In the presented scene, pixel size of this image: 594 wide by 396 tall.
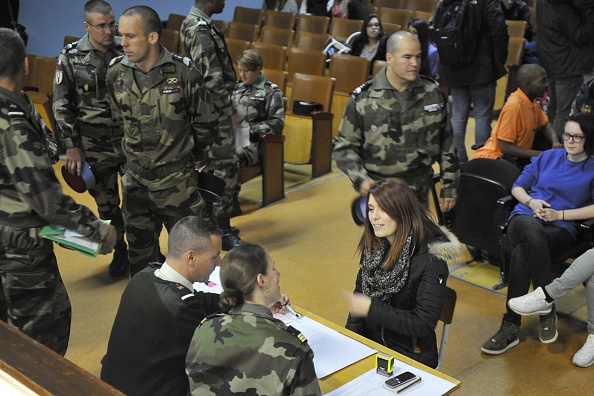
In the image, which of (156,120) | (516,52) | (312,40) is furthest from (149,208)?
(516,52)

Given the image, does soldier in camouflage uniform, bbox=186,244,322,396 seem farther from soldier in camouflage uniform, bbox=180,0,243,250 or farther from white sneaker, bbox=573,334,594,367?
soldier in camouflage uniform, bbox=180,0,243,250

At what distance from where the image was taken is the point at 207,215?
448 cm

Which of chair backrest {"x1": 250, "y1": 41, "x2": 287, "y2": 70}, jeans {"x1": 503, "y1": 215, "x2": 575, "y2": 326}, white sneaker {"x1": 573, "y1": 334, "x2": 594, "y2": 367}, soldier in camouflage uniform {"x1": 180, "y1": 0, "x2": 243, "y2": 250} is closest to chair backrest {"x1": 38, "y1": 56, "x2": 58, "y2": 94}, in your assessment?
chair backrest {"x1": 250, "y1": 41, "x2": 287, "y2": 70}

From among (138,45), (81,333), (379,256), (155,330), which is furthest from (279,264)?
(155,330)

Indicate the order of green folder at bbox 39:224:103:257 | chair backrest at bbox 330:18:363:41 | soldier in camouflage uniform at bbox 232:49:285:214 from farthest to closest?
chair backrest at bbox 330:18:363:41
soldier in camouflage uniform at bbox 232:49:285:214
green folder at bbox 39:224:103:257

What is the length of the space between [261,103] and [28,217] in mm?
3372

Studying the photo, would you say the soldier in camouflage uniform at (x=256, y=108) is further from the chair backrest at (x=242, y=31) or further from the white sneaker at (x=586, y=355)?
the chair backrest at (x=242, y=31)

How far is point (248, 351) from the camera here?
7.01ft

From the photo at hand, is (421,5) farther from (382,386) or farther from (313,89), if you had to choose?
(382,386)

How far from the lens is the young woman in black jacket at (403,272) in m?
2.89

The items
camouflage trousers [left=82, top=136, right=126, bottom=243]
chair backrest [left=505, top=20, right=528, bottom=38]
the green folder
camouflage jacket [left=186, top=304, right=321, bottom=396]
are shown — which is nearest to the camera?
camouflage jacket [left=186, top=304, right=321, bottom=396]

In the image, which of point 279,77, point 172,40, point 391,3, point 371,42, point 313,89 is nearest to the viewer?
point 313,89

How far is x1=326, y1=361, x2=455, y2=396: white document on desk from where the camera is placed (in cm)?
246

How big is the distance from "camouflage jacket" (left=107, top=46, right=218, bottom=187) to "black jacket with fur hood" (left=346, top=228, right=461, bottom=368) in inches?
64.1
